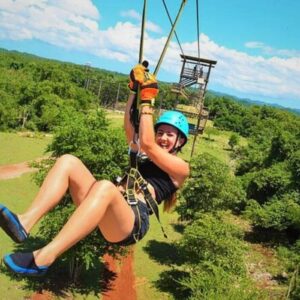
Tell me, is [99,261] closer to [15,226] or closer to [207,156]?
[207,156]

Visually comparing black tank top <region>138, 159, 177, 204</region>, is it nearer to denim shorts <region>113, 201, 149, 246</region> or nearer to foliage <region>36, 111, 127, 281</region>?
denim shorts <region>113, 201, 149, 246</region>

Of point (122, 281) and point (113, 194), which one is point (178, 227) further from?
point (113, 194)

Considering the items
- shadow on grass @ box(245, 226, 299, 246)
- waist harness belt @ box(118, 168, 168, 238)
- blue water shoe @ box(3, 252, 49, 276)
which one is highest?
waist harness belt @ box(118, 168, 168, 238)

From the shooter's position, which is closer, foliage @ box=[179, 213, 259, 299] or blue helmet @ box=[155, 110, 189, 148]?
blue helmet @ box=[155, 110, 189, 148]

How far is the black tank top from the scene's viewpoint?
4.98 m

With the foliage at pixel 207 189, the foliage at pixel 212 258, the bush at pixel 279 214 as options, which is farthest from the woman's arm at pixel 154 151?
the bush at pixel 279 214

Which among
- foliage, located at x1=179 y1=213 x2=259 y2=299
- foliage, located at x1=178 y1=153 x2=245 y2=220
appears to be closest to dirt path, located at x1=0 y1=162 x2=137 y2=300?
foliage, located at x1=179 y1=213 x2=259 y2=299

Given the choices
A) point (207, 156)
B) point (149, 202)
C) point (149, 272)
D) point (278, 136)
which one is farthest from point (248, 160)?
point (149, 202)

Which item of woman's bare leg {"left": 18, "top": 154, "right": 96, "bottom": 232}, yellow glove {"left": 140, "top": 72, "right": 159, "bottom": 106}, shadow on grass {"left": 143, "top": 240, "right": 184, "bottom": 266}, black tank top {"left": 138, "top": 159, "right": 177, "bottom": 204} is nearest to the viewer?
woman's bare leg {"left": 18, "top": 154, "right": 96, "bottom": 232}

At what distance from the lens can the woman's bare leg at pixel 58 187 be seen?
407cm

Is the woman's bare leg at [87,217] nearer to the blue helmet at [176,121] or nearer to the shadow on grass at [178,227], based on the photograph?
the blue helmet at [176,121]

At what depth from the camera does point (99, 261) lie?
2231 centimetres

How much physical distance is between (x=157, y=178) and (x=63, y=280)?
16091mm

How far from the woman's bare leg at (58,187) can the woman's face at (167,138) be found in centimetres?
106
